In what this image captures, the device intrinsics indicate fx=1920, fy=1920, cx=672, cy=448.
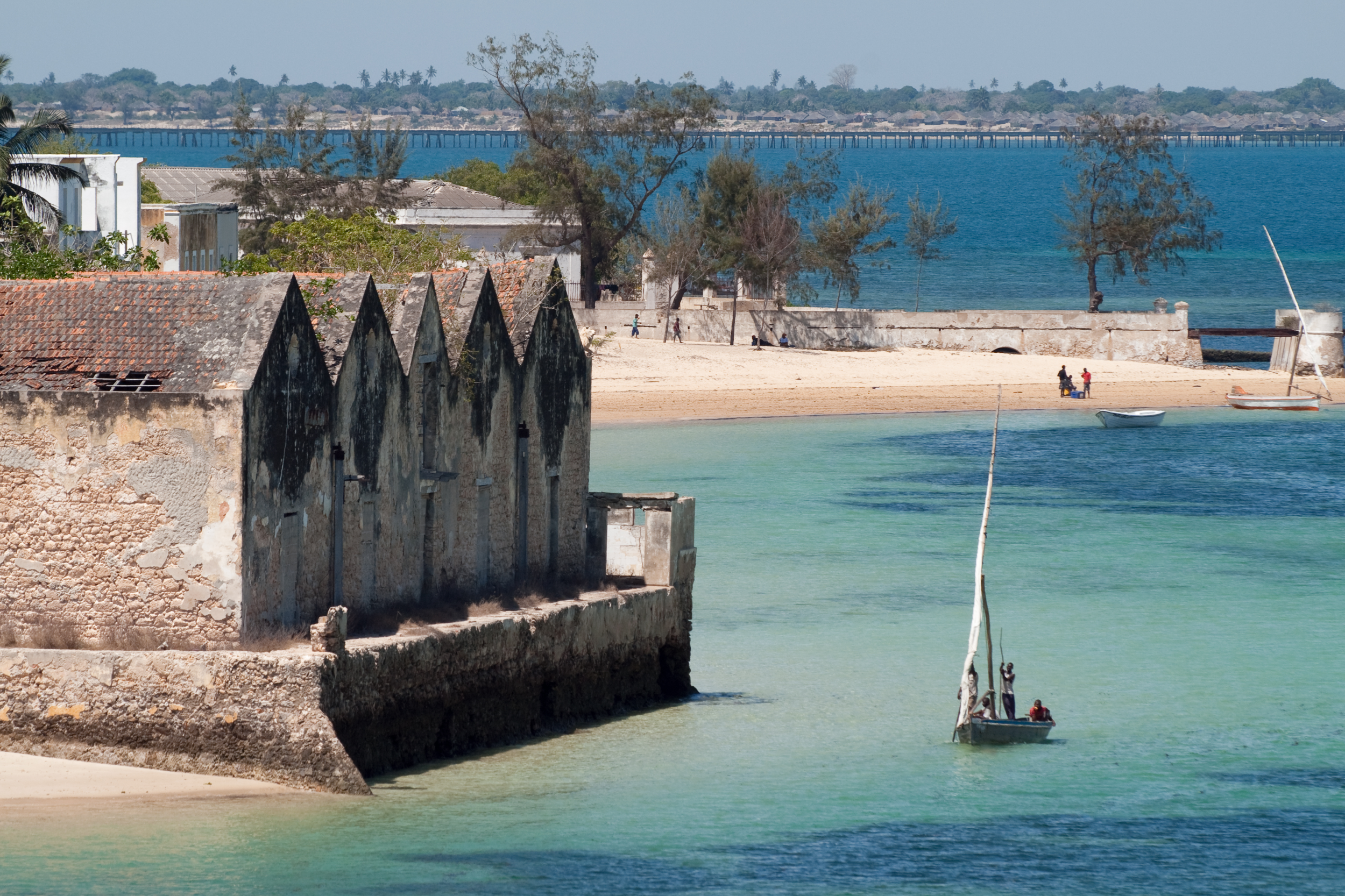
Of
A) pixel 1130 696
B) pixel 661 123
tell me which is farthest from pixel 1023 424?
pixel 1130 696

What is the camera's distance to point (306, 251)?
27.2 m

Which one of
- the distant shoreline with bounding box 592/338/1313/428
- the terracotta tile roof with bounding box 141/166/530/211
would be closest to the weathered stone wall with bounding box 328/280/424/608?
the distant shoreline with bounding box 592/338/1313/428

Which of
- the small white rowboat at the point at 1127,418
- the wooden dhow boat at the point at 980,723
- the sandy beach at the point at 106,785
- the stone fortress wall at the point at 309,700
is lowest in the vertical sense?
the small white rowboat at the point at 1127,418

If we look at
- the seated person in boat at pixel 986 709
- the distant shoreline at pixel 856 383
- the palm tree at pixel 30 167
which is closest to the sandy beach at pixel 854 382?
the distant shoreline at pixel 856 383

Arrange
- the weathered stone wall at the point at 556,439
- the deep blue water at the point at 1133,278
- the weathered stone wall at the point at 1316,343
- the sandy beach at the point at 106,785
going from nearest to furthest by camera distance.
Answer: the sandy beach at the point at 106,785 < the weathered stone wall at the point at 556,439 < the weathered stone wall at the point at 1316,343 < the deep blue water at the point at 1133,278

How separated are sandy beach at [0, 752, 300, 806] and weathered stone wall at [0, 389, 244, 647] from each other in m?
1.39

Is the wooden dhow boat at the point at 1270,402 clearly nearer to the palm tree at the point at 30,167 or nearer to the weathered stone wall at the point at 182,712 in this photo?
the palm tree at the point at 30,167

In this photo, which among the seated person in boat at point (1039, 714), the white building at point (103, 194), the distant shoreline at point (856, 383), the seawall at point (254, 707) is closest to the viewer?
the seawall at point (254, 707)

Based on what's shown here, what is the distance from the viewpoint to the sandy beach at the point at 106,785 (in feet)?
65.1

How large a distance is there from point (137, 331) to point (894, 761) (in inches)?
445

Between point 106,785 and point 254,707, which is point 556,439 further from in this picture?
point 106,785

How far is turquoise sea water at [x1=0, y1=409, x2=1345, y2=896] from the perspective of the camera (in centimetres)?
1988

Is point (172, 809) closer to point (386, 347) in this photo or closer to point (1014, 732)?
point (386, 347)

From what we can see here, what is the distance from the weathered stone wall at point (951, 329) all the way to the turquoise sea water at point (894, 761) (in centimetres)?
2653
